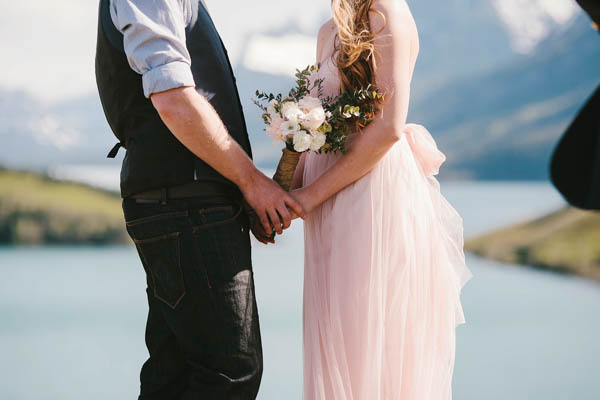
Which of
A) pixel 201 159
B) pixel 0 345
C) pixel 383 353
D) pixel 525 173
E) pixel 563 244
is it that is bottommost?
pixel 525 173

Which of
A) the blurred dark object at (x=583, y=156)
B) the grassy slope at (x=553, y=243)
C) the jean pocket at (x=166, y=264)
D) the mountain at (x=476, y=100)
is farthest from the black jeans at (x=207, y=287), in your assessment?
the mountain at (x=476, y=100)

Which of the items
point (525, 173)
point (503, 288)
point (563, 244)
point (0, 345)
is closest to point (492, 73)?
point (525, 173)

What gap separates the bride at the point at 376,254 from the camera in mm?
1813

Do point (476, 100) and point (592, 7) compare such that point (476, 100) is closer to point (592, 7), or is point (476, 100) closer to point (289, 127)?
point (289, 127)

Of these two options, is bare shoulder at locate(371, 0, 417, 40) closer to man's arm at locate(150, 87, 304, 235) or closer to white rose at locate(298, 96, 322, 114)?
white rose at locate(298, 96, 322, 114)

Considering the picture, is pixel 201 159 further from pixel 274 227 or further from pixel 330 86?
pixel 330 86

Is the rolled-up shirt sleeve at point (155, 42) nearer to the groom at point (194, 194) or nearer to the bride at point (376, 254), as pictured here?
the groom at point (194, 194)

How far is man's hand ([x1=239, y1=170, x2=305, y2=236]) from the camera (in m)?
1.75

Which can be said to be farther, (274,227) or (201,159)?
(274,227)

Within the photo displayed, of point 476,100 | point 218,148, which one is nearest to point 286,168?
point 218,148

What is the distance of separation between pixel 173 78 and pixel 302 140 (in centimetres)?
37

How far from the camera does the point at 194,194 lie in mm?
1679

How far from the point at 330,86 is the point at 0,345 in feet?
11.2

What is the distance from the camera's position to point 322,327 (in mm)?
1876
